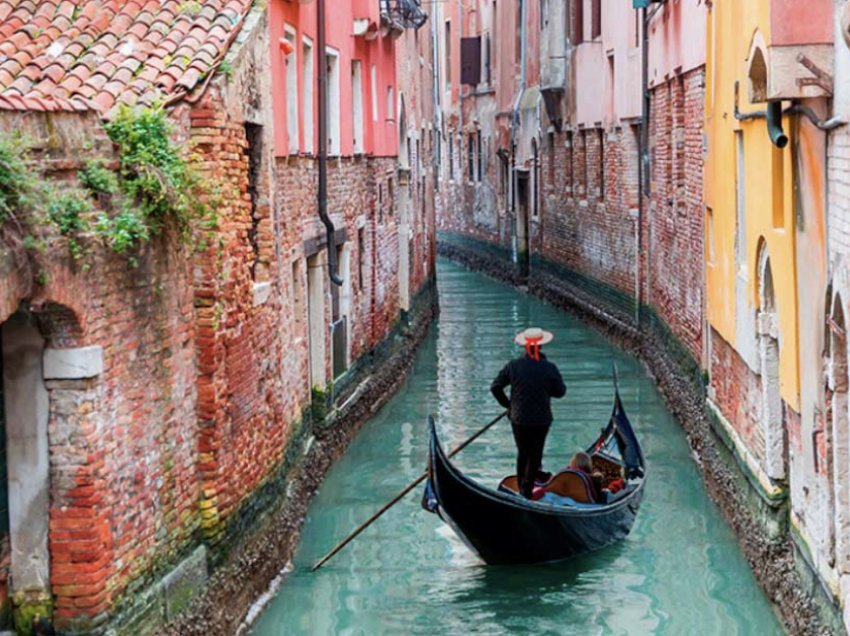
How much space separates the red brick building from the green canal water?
670 mm

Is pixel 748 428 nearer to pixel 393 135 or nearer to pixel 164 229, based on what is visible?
pixel 164 229

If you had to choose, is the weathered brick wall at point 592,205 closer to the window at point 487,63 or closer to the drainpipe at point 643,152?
the drainpipe at point 643,152

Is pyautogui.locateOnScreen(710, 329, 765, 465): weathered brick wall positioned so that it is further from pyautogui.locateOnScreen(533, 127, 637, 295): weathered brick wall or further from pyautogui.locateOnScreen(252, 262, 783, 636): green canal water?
pyautogui.locateOnScreen(533, 127, 637, 295): weathered brick wall

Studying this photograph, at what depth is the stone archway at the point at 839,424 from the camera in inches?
277

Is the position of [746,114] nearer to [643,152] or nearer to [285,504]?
[285,504]

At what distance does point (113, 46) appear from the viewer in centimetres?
854

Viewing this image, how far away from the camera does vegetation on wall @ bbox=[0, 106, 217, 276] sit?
5.84 metres

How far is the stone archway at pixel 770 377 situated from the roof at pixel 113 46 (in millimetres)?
3411

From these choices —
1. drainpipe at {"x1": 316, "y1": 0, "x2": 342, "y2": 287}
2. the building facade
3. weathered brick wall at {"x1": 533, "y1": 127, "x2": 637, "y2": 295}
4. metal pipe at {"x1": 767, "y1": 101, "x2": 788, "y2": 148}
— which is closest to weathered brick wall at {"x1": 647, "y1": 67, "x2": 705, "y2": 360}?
the building facade

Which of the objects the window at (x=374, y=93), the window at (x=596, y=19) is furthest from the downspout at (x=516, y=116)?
the window at (x=374, y=93)

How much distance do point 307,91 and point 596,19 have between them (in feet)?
34.1

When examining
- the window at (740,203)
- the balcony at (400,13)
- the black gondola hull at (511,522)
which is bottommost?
the black gondola hull at (511,522)

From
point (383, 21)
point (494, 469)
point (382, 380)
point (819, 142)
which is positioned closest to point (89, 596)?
point (819, 142)

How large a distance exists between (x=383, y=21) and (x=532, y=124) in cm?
1066
